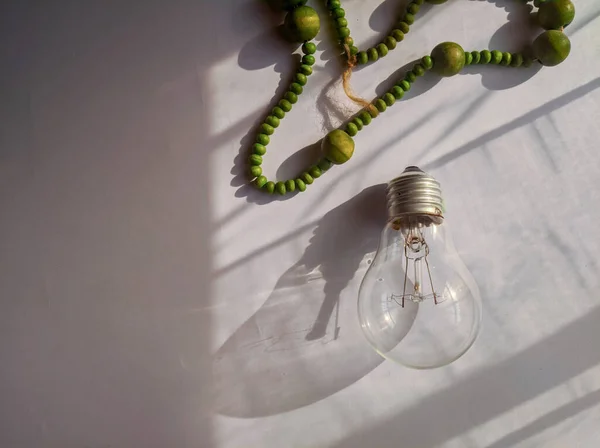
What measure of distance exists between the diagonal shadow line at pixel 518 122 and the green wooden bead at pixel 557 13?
0.38 ft

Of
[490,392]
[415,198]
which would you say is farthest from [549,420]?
[415,198]

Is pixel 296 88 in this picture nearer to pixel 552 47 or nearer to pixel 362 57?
pixel 362 57

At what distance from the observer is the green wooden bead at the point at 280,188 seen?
2.62 feet

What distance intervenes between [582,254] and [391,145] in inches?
14.2

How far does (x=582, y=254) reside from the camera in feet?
2.78

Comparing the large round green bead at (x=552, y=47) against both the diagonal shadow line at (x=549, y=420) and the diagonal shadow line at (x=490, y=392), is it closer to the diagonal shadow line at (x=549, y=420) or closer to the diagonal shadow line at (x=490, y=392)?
the diagonal shadow line at (x=490, y=392)

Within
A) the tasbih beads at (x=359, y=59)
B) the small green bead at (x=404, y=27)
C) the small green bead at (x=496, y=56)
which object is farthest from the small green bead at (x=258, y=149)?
the small green bead at (x=496, y=56)

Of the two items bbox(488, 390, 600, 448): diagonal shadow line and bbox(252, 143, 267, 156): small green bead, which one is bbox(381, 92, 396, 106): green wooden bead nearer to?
bbox(252, 143, 267, 156): small green bead

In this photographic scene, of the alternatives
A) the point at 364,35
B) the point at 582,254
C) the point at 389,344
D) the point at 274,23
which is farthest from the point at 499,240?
the point at 274,23

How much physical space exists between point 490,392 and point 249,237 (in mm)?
440

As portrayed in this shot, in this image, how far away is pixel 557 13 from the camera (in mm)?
856

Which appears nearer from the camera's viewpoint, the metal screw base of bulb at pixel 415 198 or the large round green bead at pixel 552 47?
the metal screw base of bulb at pixel 415 198

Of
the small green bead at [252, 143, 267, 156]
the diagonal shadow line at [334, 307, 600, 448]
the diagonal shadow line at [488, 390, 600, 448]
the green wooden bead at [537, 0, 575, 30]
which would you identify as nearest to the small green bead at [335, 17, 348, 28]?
the small green bead at [252, 143, 267, 156]

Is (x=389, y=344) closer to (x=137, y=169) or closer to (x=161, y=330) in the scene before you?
(x=161, y=330)
